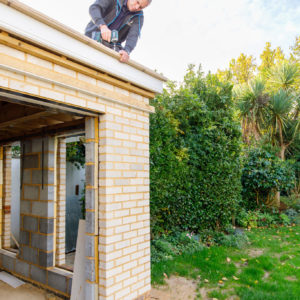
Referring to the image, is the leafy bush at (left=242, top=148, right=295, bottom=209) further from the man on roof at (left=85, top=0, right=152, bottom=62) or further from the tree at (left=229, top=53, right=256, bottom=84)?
the tree at (left=229, top=53, right=256, bottom=84)

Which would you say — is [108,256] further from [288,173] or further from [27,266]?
[288,173]

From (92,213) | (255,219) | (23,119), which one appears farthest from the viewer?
(255,219)

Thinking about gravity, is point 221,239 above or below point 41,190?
below

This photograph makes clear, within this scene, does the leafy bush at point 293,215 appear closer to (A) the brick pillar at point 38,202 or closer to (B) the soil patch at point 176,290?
(B) the soil patch at point 176,290

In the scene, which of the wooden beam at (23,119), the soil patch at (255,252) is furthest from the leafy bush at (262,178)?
the wooden beam at (23,119)

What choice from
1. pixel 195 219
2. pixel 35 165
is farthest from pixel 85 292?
pixel 195 219

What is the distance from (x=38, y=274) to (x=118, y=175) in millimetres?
2273

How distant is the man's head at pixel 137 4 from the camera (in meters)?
4.15

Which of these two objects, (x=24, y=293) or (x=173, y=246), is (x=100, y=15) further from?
(x=173, y=246)

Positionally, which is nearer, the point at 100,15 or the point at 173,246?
the point at 100,15

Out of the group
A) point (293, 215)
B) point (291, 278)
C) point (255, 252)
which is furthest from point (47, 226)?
point (293, 215)

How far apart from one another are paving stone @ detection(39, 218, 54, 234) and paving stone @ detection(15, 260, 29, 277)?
768 mm

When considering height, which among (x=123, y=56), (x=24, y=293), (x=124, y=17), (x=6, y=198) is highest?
(x=124, y=17)

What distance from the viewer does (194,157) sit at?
21.0 ft
